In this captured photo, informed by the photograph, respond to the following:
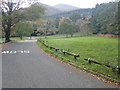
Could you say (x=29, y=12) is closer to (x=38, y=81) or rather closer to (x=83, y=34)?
(x=38, y=81)

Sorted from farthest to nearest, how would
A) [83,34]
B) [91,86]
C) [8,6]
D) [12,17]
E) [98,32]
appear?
[83,34], [98,32], [8,6], [12,17], [91,86]

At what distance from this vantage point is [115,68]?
30.0ft

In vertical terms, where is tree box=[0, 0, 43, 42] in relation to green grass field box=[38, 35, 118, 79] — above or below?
above

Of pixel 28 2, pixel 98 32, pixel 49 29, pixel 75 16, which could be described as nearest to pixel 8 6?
pixel 28 2

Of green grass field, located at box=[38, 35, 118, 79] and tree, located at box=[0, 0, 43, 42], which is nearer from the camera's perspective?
green grass field, located at box=[38, 35, 118, 79]

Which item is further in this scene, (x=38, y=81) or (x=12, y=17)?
(x=12, y=17)

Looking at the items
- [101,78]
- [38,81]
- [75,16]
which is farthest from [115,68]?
[75,16]

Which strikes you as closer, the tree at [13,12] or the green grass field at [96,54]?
the green grass field at [96,54]

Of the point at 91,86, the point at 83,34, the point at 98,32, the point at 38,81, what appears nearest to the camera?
the point at 91,86

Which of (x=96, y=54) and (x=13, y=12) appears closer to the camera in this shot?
(x=96, y=54)

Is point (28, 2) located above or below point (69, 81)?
above

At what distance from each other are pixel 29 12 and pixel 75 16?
96.0 m

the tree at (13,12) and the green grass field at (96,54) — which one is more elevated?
the tree at (13,12)

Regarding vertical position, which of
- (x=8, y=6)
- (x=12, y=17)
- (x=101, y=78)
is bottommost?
(x=101, y=78)
